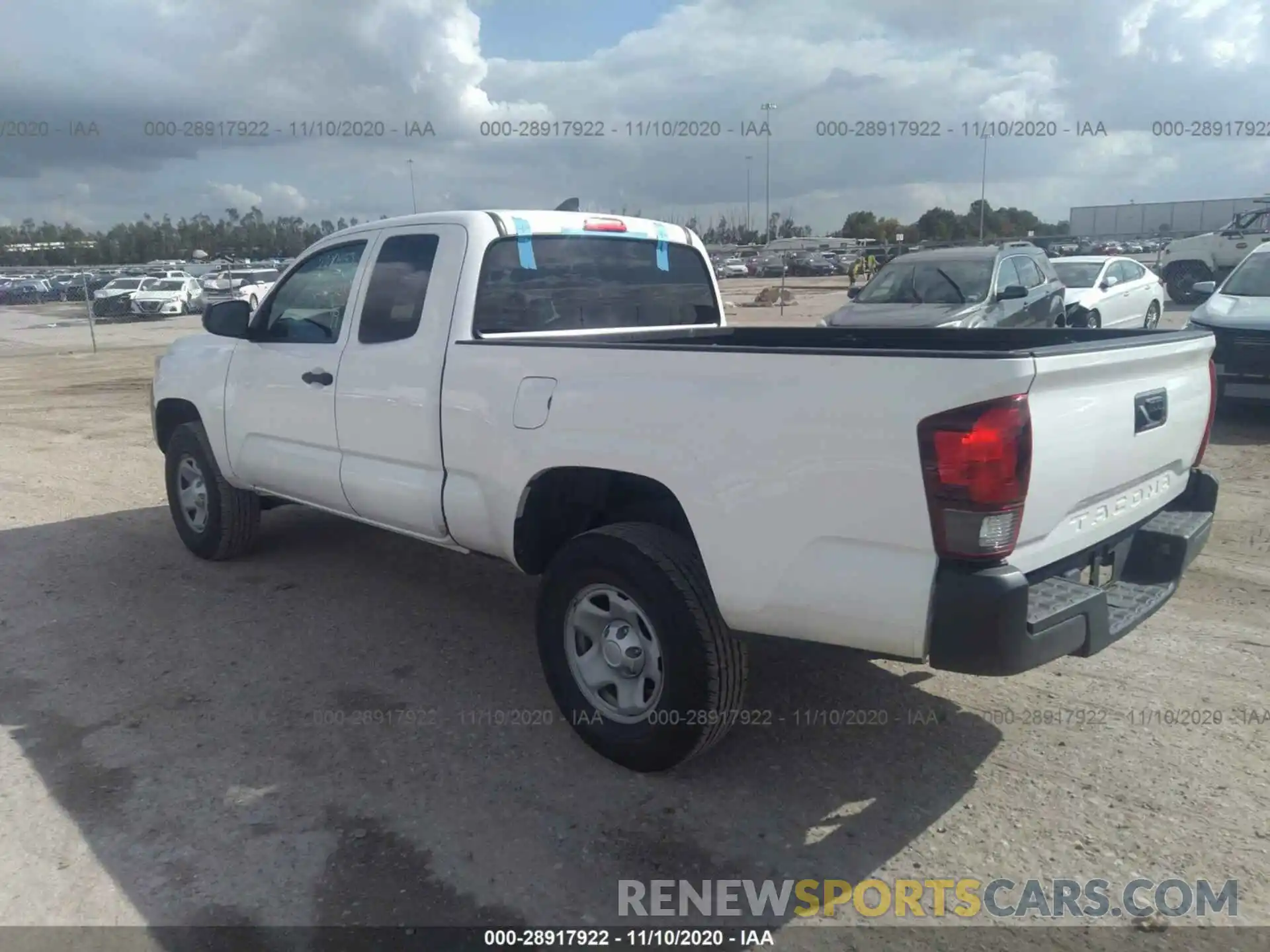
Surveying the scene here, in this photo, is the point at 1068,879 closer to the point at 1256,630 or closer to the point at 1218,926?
the point at 1218,926

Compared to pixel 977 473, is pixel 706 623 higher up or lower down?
lower down

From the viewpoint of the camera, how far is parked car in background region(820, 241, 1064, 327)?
11.1m

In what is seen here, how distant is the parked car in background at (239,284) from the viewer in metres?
31.7

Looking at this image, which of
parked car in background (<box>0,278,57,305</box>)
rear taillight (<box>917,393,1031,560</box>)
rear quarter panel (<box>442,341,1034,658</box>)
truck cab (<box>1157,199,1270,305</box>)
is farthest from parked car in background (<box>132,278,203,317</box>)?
rear taillight (<box>917,393,1031,560</box>)

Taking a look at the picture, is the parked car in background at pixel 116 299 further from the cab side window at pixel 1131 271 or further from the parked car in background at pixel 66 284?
the cab side window at pixel 1131 271

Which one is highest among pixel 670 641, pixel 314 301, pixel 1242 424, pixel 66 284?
pixel 66 284

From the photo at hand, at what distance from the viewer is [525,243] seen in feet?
14.5

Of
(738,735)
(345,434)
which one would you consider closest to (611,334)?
(345,434)

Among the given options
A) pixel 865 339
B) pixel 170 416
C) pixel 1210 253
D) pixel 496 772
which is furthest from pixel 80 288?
pixel 496 772

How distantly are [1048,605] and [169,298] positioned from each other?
117 ft

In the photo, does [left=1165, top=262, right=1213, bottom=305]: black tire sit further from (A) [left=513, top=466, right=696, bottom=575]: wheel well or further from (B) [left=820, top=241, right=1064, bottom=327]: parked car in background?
(A) [left=513, top=466, right=696, bottom=575]: wheel well

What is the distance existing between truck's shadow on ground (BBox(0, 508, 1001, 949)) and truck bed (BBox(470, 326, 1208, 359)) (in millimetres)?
1112

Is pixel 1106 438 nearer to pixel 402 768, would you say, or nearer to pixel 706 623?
pixel 706 623

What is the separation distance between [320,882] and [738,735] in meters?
1.64
